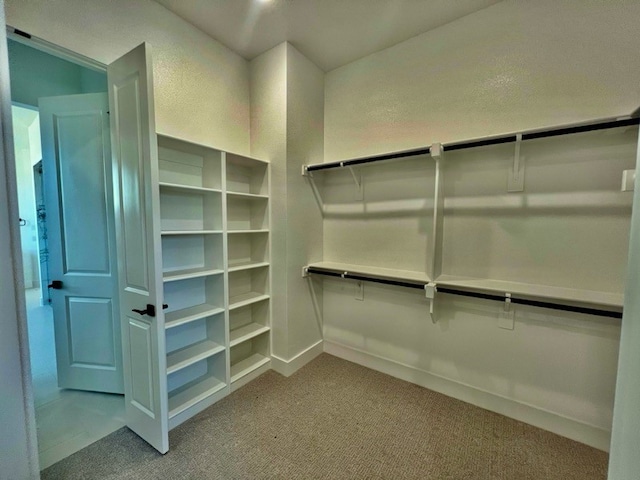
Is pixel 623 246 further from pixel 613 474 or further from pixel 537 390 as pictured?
pixel 613 474

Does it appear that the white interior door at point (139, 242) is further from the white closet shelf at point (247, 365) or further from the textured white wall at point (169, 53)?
the white closet shelf at point (247, 365)

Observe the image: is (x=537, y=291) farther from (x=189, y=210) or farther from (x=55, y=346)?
(x=55, y=346)

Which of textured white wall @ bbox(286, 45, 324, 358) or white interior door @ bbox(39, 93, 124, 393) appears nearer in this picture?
white interior door @ bbox(39, 93, 124, 393)

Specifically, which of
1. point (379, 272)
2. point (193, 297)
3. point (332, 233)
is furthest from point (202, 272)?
point (379, 272)

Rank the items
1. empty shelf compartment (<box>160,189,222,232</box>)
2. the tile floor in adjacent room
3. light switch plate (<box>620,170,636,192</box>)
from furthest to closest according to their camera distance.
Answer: empty shelf compartment (<box>160,189,222,232</box>)
the tile floor in adjacent room
light switch plate (<box>620,170,636,192</box>)

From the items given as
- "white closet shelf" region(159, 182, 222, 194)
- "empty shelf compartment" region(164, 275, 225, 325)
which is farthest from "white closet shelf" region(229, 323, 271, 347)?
"white closet shelf" region(159, 182, 222, 194)

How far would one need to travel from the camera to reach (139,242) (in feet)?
5.37

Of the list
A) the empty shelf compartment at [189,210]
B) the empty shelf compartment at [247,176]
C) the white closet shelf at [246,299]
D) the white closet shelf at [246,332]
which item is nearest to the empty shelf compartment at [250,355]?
the white closet shelf at [246,332]

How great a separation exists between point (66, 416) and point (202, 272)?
1473mm

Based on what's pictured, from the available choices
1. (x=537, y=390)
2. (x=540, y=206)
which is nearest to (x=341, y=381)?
(x=537, y=390)

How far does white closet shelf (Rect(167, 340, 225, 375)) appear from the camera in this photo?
6.42ft

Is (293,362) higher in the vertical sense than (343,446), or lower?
higher

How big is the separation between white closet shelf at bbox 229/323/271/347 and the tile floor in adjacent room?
94 cm

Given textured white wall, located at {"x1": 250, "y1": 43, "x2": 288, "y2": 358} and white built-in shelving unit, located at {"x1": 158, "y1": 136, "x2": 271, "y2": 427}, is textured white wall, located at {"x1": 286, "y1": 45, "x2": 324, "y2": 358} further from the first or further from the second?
white built-in shelving unit, located at {"x1": 158, "y1": 136, "x2": 271, "y2": 427}
